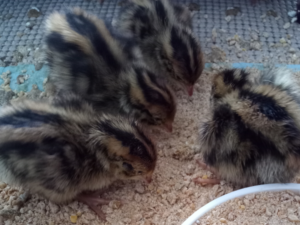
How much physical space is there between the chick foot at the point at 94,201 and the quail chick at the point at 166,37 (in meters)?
0.75

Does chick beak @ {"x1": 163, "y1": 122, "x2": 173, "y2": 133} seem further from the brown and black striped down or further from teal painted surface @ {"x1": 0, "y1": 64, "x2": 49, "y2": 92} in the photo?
teal painted surface @ {"x1": 0, "y1": 64, "x2": 49, "y2": 92}

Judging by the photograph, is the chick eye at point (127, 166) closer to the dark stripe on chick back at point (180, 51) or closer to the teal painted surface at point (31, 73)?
the dark stripe on chick back at point (180, 51)

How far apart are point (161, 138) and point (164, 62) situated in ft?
1.40

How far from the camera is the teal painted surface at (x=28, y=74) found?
76.9 inches

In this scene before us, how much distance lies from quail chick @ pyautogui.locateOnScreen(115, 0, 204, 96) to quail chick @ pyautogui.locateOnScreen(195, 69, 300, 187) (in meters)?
0.30

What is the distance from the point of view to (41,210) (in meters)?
1.45

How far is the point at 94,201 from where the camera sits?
4.79 feet

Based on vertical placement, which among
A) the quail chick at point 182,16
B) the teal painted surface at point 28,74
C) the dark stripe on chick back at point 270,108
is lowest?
the teal painted surface at point 28,74

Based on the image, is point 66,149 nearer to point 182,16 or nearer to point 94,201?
point 94,201

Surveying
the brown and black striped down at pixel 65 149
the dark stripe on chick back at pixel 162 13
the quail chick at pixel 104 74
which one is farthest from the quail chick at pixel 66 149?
the dark stripe on chick back at pixel 162 13

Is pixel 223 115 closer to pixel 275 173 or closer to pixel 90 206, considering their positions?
pixel 275 173

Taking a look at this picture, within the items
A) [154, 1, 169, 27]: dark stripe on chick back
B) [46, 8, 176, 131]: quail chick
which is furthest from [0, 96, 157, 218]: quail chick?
[154, 1, 169, 27]: dark stripe on chick back

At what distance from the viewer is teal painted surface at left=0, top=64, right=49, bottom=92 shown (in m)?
1.95

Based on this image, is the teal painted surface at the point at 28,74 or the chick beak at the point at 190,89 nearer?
the chick beak at the point at 190,89
